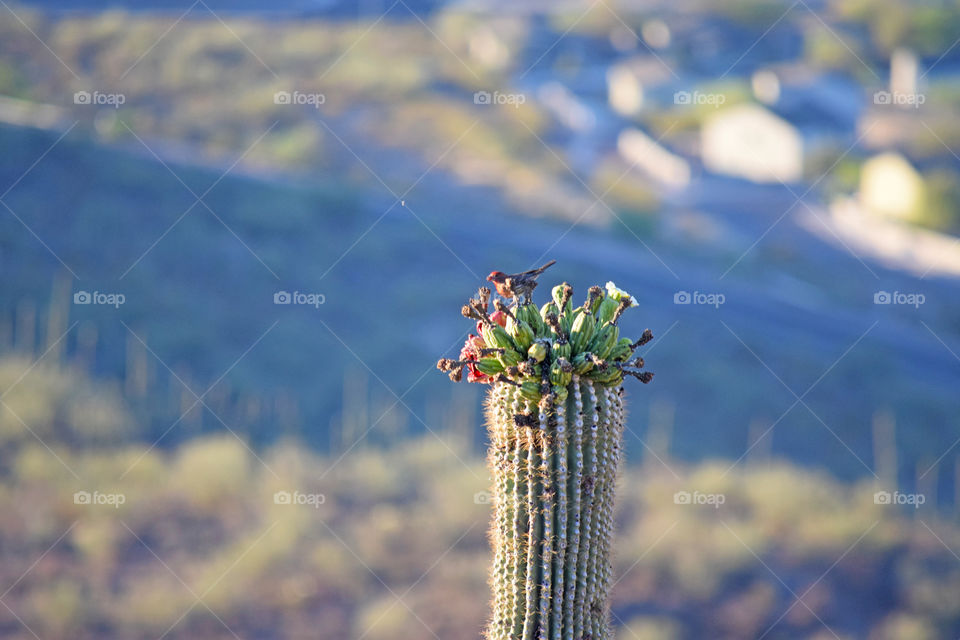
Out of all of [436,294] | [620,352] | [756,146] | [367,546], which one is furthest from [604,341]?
[756,146]

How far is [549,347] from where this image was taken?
566 cm

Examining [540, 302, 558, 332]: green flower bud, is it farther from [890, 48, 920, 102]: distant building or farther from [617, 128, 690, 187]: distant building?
[890, 48, 920, 102]: distant building

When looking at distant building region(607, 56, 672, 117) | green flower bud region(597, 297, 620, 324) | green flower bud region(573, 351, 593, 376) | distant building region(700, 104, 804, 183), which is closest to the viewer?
green flower bud region(573, 351, 593, 376)

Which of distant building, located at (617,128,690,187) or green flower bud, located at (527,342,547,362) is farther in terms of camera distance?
distant building, located at (617,128,690,187)

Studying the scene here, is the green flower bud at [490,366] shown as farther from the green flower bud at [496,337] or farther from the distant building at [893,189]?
the distant building at [893,189]

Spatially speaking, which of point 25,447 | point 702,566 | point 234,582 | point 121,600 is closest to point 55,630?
point 121,600

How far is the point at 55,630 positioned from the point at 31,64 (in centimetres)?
4059

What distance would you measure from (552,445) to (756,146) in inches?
1999

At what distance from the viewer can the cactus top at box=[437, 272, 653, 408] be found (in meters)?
5.60

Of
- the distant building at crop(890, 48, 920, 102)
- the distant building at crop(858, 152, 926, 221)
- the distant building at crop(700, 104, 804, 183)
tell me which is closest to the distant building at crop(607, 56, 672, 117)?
the distant building at crop(700, 104, 804, 183)

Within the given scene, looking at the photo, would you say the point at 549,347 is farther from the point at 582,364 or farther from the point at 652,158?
the point at 652,158

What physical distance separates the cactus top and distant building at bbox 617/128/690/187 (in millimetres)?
47818

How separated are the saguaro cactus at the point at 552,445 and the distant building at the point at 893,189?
45.6 metres

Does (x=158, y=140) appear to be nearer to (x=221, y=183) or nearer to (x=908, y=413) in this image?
(x=221, y=183)
